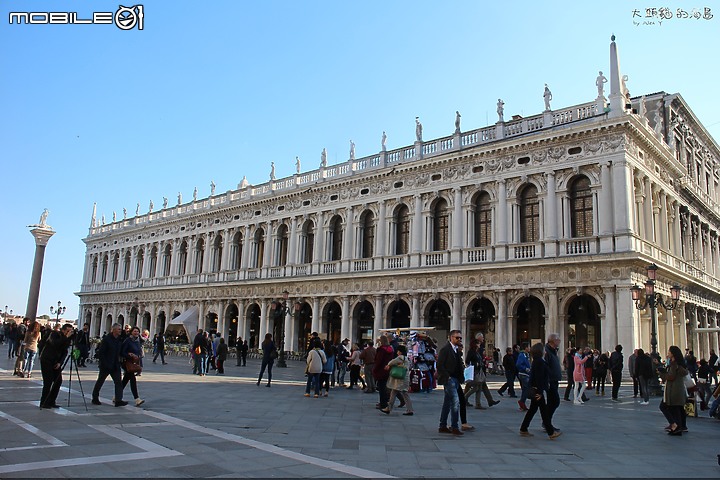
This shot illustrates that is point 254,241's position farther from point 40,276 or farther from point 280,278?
point 40,276

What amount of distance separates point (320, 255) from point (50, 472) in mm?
29925

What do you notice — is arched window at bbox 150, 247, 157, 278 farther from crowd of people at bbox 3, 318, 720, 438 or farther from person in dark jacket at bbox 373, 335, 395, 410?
person in dark jacket at bbox 373, 335, 395, 410

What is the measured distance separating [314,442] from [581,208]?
20.7 m

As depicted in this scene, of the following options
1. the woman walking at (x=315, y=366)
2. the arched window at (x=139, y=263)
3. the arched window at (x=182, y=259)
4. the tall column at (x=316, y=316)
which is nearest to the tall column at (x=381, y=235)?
the tall column at (x=316, y=316)

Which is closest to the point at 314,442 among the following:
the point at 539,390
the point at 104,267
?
the point at 539,390

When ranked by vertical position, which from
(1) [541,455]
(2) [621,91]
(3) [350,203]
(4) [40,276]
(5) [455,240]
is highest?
(2) [621,91]

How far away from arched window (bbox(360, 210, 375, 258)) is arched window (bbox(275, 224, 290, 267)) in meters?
6.99

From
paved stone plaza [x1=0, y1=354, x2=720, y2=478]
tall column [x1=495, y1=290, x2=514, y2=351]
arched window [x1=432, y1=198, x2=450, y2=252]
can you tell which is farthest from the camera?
arched window [x1=432, y1=198, x2=450, y2=252]

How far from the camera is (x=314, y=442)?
823 centimetres

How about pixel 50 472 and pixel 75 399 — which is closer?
pixel 50 472

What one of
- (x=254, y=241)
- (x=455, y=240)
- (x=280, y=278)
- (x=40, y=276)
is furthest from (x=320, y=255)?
(x=40, y=276)

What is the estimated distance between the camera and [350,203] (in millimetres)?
→ 34406

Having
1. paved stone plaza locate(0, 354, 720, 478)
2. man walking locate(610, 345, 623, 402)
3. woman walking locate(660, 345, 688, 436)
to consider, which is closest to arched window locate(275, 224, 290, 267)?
man walking locate(610, 345, 623, 402)

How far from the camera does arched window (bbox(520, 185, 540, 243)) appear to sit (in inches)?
1051
